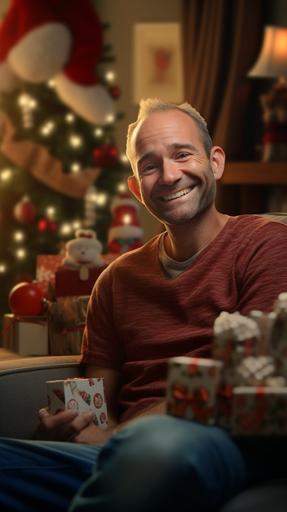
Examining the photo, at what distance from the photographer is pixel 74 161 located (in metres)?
6.20

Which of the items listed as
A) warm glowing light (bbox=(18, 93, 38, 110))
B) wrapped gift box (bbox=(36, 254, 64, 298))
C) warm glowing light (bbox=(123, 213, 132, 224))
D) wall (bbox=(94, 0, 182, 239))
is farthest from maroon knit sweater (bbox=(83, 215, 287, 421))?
wall (bbox=(94, 0, 182, 239))

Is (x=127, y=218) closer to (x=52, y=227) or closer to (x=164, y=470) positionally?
(x=52, y=227)

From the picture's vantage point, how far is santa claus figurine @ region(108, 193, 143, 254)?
5227 mm

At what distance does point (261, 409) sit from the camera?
1800mm

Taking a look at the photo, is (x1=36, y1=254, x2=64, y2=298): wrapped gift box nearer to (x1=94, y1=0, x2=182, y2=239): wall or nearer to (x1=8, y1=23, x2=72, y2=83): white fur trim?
(x1=8, y1=23, x2=72, y2=83): white fur trim

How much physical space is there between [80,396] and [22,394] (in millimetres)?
224

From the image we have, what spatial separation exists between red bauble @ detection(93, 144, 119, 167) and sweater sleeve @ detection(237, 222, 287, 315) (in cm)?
377

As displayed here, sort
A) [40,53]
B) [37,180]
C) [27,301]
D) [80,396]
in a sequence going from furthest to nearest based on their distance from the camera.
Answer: [37,180] → [40,53] → [27,301] → [80,396]

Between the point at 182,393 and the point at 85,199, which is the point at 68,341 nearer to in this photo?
the point at 182,393

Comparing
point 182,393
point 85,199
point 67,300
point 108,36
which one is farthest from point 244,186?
point 182,393

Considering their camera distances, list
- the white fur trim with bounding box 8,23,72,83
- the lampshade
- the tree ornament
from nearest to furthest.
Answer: the lampshade < the white fur trim with bounding box 8,23,72,83 < the tree ornament

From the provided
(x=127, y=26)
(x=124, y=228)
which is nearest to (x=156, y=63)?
(x=127, y=26)

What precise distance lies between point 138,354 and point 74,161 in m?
3.77

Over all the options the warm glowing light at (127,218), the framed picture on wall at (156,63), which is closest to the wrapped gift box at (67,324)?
the warm glowing light at (127,218)
